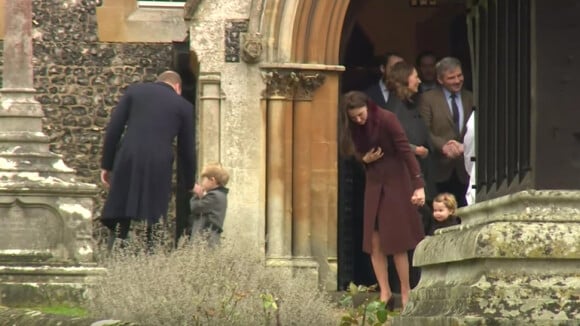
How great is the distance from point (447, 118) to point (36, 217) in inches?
Result: 150

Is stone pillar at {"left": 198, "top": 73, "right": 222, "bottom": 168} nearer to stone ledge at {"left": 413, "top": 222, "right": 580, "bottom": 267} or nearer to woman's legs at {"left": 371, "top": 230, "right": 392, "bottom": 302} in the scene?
woman's legs at {"left": 371, "top": 230, "right": 392, "bottom": 302}

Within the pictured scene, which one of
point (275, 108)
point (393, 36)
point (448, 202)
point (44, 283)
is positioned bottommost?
point (44, 283)

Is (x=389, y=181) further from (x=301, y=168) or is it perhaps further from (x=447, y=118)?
(x=301, y=168)

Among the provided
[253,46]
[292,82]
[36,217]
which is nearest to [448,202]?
[36,217]

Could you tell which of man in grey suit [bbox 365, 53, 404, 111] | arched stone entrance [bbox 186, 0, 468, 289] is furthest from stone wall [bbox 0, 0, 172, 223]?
man in grey suit [bbox 365, 53, 404, 111]

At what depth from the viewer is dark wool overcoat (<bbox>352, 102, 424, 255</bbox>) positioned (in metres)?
15.8

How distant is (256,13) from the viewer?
20.1 m

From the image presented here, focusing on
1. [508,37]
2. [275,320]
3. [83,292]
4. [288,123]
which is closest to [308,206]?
[288,123]

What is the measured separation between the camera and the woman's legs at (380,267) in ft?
51.2

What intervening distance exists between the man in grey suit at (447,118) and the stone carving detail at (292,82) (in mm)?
2306

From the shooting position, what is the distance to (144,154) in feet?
51.8

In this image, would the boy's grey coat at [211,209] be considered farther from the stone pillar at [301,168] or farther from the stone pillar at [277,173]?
the stone pillar at [301,168]

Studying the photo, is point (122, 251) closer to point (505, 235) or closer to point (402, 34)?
point (505, 235)

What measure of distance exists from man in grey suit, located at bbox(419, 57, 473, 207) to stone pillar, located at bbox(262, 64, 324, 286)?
7.64ft
